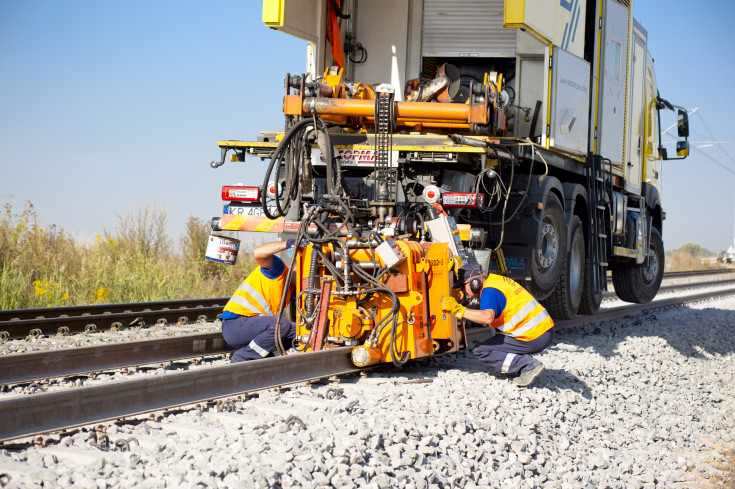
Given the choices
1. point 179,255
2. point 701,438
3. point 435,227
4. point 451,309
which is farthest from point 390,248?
point 179,255

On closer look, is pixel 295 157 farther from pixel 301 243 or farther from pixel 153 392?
pixel 153 392

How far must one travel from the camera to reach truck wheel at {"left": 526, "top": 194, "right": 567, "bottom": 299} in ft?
26.3

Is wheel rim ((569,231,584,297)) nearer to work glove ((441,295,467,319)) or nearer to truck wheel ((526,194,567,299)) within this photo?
truck wheel ((526,194,567,299))

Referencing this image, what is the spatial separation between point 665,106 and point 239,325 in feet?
29.3

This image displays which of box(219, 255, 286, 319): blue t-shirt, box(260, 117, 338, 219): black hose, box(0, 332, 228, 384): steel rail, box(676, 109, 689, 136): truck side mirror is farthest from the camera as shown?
box(676, 109, 689, 136): truck side mirror

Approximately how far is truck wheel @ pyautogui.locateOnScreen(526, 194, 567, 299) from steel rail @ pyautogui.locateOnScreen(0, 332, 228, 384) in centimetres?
339

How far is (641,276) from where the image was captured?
470 inches

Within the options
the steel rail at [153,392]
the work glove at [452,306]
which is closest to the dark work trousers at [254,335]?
the steel rail at [153,392]

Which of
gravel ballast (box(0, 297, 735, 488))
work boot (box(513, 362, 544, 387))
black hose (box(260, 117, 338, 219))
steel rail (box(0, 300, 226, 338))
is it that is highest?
black hose (box(260, 117, 338, 219))

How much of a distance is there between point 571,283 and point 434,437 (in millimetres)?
5858

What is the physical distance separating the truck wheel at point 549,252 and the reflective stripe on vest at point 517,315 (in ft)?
7.38

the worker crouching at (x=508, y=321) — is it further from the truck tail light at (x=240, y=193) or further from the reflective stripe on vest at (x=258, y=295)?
the truck tail light at (x=240, y=193)

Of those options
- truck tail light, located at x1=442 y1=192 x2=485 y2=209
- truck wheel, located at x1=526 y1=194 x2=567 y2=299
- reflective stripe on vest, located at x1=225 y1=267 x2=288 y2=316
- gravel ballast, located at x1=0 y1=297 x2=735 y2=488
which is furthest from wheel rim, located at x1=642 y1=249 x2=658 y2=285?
reflective stripe on vest, located at x1=225 y1=267 x2=288 y2=316

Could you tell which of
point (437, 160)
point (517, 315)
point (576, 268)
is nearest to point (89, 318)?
point (437, 160)
